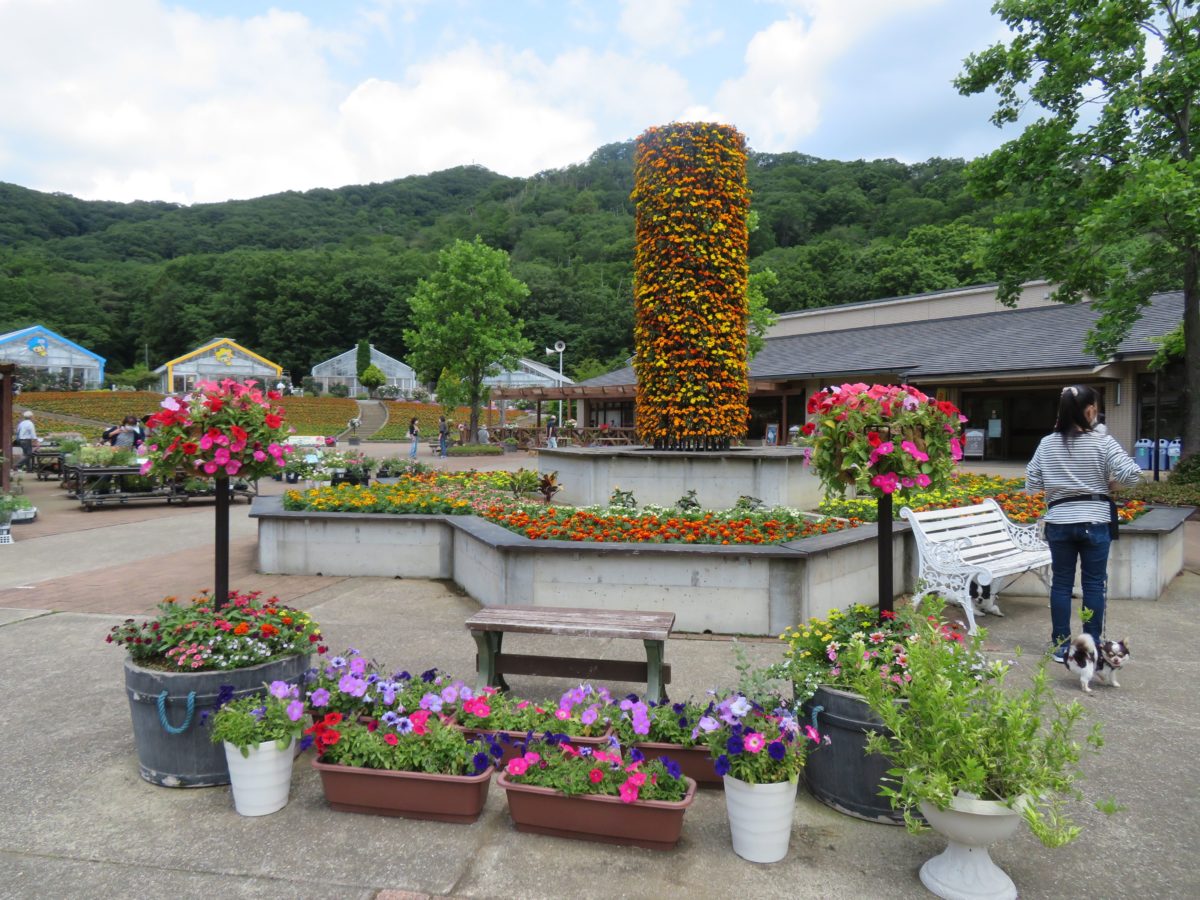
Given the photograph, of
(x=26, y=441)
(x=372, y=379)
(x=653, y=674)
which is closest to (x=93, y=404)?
(x=372, y=379)

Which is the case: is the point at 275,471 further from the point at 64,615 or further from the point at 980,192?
the point at 980,192

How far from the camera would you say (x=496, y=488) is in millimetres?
10766

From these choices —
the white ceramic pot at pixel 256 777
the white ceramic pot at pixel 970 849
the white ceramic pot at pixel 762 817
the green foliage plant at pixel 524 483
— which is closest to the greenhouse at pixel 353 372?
the green foliage plant at pixel 524 483

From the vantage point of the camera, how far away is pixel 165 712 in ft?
10.8

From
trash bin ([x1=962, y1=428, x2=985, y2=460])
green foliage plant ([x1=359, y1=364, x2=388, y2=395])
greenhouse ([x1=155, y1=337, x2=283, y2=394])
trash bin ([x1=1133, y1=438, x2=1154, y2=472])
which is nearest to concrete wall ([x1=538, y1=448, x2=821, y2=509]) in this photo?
trash bin ([x1=1133, y1=438, x2=1154, y2=472])

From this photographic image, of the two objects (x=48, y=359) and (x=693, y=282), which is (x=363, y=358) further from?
(x=693, y=282)

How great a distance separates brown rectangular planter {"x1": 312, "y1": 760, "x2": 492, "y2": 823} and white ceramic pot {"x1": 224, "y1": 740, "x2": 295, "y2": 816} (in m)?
0.18

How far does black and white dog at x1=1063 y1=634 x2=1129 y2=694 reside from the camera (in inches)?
177

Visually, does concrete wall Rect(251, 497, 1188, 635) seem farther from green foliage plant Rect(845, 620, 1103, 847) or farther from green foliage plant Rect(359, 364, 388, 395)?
green foliage plant Rect(359, 364, 388, 395)

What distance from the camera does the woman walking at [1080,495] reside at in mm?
4777

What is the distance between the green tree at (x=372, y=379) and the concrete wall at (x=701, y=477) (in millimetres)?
60974

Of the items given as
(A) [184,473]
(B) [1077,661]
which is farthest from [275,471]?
(B) [1077,661]

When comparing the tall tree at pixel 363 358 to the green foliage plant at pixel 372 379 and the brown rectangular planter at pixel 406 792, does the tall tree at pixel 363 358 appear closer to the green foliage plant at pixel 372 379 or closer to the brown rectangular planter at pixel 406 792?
the green foliage plant at pixel 372 379

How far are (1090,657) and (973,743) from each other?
262 cm
